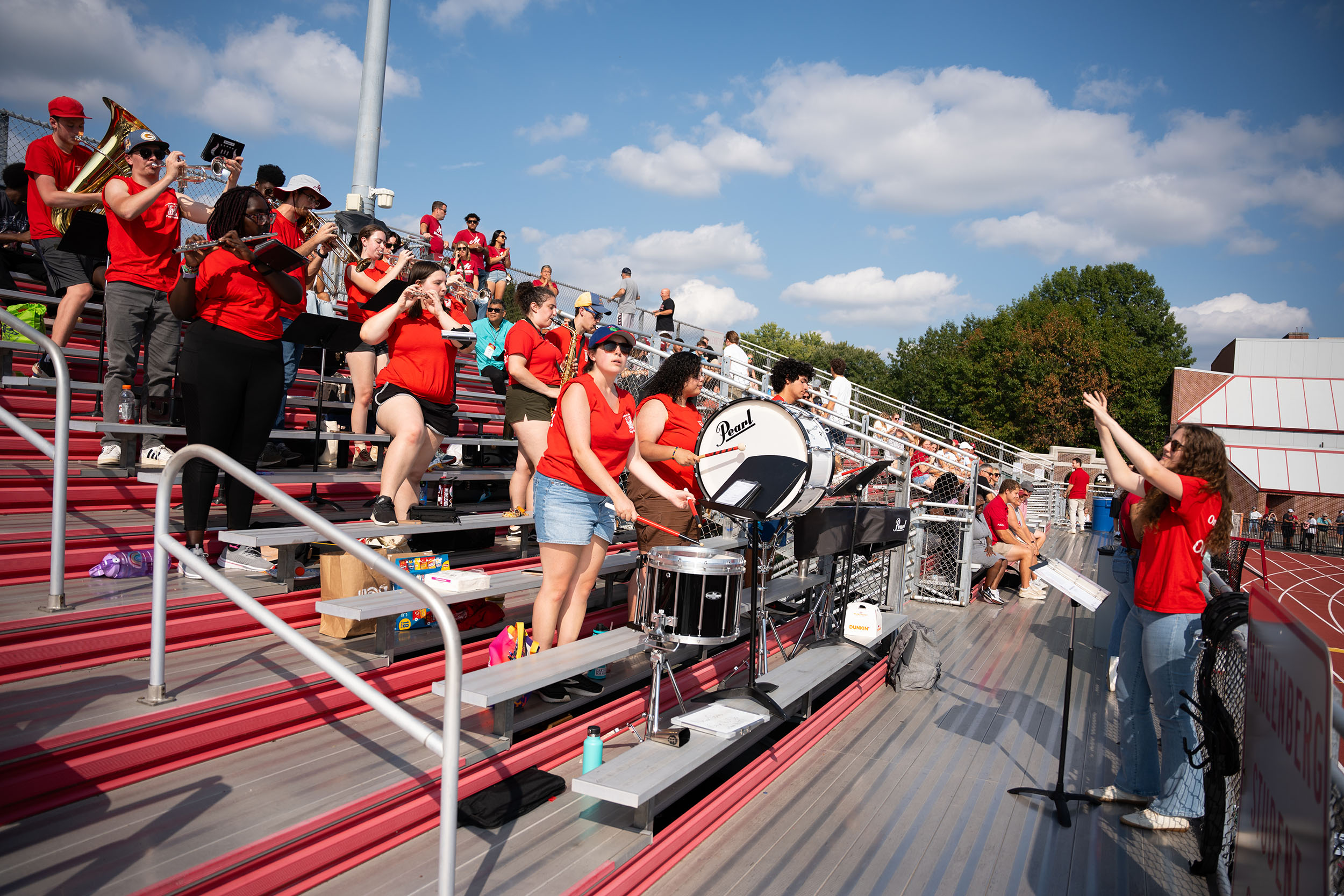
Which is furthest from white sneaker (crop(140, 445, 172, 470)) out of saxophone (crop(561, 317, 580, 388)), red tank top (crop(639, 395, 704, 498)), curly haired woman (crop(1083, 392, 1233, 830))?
curly haired woman (crop(1083, 392, 1233, 830))

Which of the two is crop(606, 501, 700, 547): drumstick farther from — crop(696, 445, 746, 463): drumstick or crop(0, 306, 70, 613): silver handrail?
crop(0, 306, 70, 613): silver handrail

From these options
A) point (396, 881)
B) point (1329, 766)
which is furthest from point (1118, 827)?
point (396, 881)

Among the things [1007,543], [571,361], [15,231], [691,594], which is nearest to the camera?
[691,594]

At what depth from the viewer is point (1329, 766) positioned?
156cm

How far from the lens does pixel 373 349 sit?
265 inches

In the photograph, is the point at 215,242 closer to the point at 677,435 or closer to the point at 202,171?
the point at 202,171

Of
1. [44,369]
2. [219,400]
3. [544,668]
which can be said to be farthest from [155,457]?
[544,668]

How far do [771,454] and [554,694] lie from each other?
1.97m

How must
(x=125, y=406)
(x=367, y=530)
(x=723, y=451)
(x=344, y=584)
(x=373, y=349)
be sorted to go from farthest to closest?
(x=373, y=349) → (x=125, y=406) → (x=723, y=451) → (x=367, y=530) → (x=344, y=584)

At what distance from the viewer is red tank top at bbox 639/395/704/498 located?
5426 mm

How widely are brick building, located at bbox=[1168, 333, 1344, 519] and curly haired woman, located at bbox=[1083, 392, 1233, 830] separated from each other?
4282cm

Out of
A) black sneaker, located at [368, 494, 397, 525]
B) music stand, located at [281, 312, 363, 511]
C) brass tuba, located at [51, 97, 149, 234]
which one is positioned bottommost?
black sneaker, located at [368, 494, 397, 525]

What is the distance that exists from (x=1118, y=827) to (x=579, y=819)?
2923 millimetres

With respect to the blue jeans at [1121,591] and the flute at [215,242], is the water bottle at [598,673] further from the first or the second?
the blue jeans at [1121,591]
